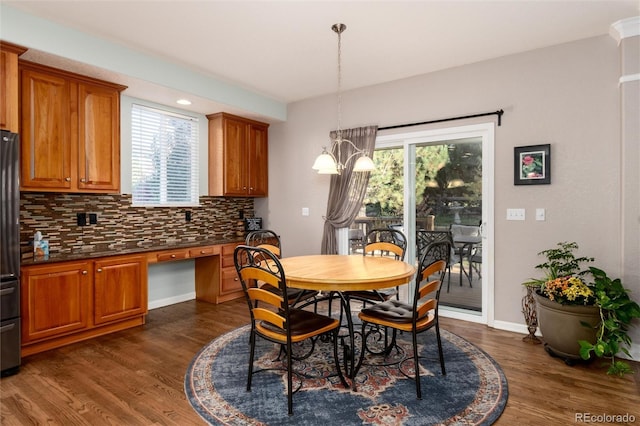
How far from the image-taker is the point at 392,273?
2.52m

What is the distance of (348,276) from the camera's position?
2424mm

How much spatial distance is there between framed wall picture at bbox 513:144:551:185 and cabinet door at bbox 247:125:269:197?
343cm

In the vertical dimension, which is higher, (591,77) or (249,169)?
(591,77)

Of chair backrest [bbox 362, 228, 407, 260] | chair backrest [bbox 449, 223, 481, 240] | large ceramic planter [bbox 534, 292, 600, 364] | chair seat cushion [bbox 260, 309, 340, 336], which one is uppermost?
chair backrest [bbox 449, 223, 481, 240]

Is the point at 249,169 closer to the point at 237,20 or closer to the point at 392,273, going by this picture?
the point at 237,20

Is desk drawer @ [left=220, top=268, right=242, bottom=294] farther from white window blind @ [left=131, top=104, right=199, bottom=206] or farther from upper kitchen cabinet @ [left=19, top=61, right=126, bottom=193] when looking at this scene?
upper kitchen cabinet @ [left=19, top=61, right=126, bottom=193]

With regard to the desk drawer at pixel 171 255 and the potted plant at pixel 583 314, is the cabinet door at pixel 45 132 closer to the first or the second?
the desk drawer at pixel 171 255

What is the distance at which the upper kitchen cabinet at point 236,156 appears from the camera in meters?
4.96

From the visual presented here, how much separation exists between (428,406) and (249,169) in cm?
397

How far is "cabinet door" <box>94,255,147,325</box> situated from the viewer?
11.3 ft

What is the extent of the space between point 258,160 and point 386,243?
2669 millimetres

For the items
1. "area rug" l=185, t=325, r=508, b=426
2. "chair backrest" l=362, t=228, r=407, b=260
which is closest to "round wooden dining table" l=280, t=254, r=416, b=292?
"chair backrest" l=362, t=228, r=407, b=260

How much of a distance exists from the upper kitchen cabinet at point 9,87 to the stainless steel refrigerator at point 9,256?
133 mm

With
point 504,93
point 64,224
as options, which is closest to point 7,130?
point 64,224
